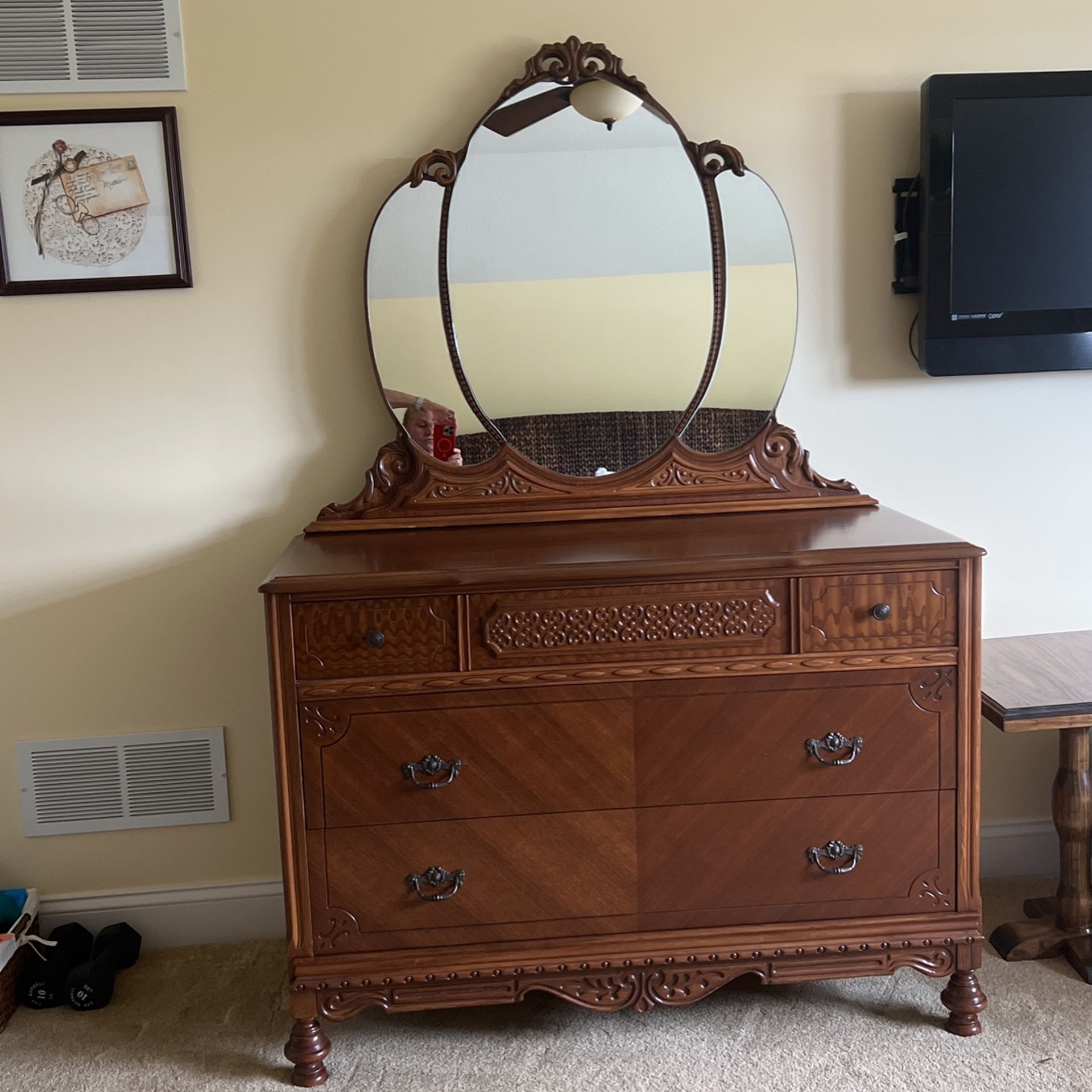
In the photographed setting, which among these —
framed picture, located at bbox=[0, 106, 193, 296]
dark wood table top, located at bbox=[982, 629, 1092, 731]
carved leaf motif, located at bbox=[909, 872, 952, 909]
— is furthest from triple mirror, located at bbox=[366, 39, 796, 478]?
carved leaf motif, located at bbox=[909, 872, 952, 909]

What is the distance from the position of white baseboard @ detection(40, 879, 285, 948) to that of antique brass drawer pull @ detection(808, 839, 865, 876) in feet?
3.92

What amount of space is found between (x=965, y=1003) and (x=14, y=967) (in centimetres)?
185

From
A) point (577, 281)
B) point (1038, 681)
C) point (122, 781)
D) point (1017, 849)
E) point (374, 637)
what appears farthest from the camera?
point (1017, 849)

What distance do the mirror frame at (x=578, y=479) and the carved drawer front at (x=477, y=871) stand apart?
0.66 metres

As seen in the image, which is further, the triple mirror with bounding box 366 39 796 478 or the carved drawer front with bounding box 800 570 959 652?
the triple mirror with bounding box 366 39 796 478

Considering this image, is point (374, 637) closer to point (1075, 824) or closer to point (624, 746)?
point (624, 746)

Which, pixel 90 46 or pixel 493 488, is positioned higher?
pixel 90 46

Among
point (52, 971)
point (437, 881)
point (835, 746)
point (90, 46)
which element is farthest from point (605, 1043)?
point (90, 46)

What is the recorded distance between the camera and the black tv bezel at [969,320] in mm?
2273

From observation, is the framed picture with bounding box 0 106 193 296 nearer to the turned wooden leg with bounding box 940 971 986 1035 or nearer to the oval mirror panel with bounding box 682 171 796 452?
the oval mirror panel with bounding box 682 171 796 452

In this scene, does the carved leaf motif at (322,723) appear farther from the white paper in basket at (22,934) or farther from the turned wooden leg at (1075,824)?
the turned wooden leg at (1075,824)

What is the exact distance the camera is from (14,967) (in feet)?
7.27

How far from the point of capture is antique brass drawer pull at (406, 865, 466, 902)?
1949 mm

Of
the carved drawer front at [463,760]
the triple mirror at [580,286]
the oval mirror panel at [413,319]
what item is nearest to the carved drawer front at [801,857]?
the carved drawer front at [463,760]
